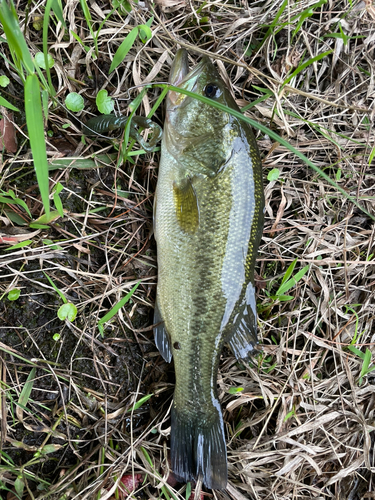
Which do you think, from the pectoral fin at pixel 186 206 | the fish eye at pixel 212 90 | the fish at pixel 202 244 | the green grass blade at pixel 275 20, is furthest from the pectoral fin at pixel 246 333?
the green grass blade at pixel 275 20

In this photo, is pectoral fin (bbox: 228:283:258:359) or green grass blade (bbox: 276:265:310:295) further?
green grass blade (bbox: 276:265:310:295)

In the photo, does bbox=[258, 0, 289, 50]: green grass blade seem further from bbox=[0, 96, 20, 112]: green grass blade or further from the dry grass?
bbox=[0, 96, 20, 112]: green grass blade

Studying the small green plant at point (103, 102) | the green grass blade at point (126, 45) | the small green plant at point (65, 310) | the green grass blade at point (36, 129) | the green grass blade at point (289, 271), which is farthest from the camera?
the green grass blade at point (289, 271)

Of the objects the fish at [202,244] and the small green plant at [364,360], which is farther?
the small green plant at [364,360]

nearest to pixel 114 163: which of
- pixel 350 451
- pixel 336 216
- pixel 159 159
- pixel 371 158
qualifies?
pixel 159 159

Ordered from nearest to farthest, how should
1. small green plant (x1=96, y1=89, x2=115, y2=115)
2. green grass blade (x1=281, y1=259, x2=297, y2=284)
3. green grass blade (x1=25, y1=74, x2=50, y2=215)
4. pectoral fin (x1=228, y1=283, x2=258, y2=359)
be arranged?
green grass blade (x1=25, y1=74, x2=50, y2=215)
small green plant (x1=96, y1=89, x2=115, y2=115)
pectoral fin (x1=228, y1=283, x2=258, y2=359)
green grass blade (x1=281, y1=259, x2=297, y2=284)

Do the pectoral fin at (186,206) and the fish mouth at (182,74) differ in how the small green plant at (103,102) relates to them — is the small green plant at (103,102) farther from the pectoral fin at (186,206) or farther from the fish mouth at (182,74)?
the pectoral fin at (186,206)

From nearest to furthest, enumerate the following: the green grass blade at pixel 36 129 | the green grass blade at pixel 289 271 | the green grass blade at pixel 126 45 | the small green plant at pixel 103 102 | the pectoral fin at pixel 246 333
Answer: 1. the green grass blade at pixel 36 129
2. the green grass blade at pixel 126 45
3. the small green plant at pixel 103 102
4. the pectoral fin at pixel 246 333
5. the green grass blade at pixel 289 271

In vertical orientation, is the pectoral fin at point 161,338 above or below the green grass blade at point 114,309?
below

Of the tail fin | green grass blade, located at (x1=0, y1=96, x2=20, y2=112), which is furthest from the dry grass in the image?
green grass blade, located at (x1=0, y1=96, x2=20, y2=112)
